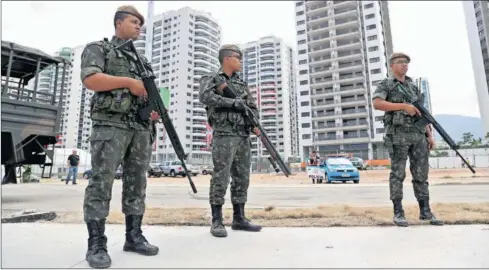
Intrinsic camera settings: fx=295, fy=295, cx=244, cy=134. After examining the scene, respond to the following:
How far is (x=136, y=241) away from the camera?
1.88 metres

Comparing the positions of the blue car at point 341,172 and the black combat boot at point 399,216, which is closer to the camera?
the black combat boot at point 399,216

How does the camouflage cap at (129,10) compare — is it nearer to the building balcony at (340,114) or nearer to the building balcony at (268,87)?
the building balcony at (340,114)

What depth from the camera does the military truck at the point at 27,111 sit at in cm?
491

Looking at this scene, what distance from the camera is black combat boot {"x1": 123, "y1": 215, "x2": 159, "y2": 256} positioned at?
5.96ft

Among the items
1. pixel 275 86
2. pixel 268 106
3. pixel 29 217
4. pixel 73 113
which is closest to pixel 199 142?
pixel 268 106

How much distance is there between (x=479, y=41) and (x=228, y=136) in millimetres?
12378

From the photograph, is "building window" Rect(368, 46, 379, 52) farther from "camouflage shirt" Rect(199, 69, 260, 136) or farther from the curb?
the curb

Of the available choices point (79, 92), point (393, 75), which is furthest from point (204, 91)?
point (79, 92)

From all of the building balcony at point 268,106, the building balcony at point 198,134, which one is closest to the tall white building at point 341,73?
the building balcony at point 198,134

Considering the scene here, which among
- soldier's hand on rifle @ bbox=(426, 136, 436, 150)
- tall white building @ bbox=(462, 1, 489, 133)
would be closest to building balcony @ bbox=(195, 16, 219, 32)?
tall white building @ bbox=(462, 1, 489, 133)

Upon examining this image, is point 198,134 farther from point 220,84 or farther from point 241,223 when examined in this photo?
point 241,223

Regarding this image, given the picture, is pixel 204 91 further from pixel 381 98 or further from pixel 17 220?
pixel 17 220

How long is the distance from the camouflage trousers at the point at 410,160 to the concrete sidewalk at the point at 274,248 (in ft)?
1.49

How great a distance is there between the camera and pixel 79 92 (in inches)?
2849
